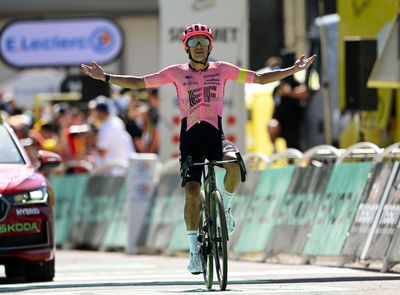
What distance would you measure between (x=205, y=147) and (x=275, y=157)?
5288 millimetres

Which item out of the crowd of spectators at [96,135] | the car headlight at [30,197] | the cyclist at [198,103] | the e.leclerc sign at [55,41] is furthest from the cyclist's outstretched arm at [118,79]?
the e.leclerc sign at [55,41]

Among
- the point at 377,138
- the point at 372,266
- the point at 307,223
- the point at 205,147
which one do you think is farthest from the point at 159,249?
the point at 205,147

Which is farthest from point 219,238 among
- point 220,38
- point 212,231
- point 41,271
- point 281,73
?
point 220,38

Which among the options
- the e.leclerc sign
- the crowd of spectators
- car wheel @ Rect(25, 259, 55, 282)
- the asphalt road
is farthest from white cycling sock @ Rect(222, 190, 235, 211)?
the e.leclerc sign

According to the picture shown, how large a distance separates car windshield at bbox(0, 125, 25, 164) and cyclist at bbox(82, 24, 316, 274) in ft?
8.77

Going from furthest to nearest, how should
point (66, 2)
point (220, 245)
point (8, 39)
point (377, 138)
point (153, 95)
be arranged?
point (66, 2)
point (8, 39)
point (153, 95)
point (377, 138)
point (220, 245)

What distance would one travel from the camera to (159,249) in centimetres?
2125

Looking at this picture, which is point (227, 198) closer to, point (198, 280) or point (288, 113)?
point (198, 280)

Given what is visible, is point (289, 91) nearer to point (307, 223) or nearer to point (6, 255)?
point (307, 223)

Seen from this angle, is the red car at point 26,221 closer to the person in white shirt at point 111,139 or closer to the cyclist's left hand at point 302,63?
the cyclist's left hand at point 302,63

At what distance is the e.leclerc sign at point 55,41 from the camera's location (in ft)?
127

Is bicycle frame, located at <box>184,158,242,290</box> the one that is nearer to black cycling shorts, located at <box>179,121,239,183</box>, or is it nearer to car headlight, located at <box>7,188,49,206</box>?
black cycling shorts, located at <box>179,121,239,183</box>

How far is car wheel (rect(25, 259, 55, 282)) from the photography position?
1513cm

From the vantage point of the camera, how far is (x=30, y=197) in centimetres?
1489
